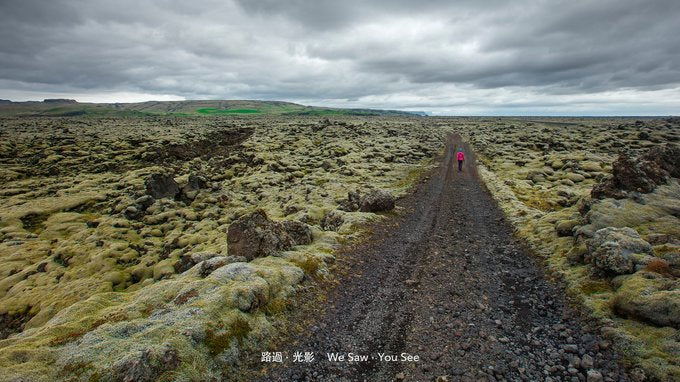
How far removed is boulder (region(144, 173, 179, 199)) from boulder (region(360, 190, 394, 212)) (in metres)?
22.1

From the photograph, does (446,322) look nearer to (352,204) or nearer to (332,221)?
(332,221)

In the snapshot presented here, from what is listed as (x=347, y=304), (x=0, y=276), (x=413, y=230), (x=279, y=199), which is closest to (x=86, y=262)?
(x=0, y=276)

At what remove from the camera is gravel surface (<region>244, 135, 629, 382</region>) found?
9.42 m

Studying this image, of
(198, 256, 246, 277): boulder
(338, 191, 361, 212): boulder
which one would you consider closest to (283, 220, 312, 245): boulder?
(198, 256, 246, 277): boulder

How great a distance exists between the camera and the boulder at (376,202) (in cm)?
2500

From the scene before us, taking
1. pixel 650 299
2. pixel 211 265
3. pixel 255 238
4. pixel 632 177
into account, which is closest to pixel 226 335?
pixel 211 265

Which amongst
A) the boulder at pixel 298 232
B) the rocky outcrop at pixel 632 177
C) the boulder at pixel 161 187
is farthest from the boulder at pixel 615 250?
the boulder at pixel 161 187

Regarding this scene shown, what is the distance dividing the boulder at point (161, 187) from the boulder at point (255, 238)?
2249 cm

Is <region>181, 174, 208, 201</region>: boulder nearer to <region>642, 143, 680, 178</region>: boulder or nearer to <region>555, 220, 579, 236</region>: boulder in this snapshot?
<region>555, 220, 579, 236</region>: boulder

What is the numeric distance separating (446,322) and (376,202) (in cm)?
1403

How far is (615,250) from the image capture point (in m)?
13.1

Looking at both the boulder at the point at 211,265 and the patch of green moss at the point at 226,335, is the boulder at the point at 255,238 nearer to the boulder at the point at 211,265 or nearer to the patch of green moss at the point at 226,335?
the boulder at the point at 211,265

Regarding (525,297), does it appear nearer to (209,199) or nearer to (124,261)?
(124,261)

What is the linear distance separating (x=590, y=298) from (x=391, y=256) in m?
8.43
